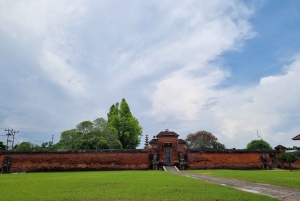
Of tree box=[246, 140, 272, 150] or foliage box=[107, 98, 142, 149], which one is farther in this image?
foliage box=[107, 98, 142, 149]

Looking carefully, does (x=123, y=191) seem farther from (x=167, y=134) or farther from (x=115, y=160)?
(x=167, y=134)

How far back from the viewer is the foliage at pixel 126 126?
46.5m

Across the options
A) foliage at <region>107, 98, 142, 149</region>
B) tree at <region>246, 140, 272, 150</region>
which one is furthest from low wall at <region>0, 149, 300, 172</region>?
foliage at <region>107, 98, 142, 149</region>

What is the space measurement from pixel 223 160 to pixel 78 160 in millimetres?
16155

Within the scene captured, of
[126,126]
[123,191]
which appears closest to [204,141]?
[126,126]

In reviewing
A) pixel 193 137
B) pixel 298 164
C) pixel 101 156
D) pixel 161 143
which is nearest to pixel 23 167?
pixel 101 156

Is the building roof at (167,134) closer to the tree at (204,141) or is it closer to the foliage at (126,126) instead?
the foliage at (126,126)

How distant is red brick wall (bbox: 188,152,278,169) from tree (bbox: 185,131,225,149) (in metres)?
23.1

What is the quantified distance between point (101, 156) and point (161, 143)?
689 centimetres

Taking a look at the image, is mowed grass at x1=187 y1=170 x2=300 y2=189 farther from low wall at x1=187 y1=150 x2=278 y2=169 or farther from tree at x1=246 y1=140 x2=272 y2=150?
tree at x1=246 y1=140 x2=272 y2=150

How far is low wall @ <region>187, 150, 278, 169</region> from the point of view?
27109 millimetres

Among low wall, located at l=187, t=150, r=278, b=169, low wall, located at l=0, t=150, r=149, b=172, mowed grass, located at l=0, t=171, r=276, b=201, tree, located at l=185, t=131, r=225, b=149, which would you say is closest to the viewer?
mowed grass, located at l=0, t=171, r=276, b=201

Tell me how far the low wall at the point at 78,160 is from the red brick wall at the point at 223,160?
18.3 ft

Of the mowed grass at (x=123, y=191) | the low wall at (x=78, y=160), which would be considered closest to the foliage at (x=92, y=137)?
the low wall at (x=78, y=160)
